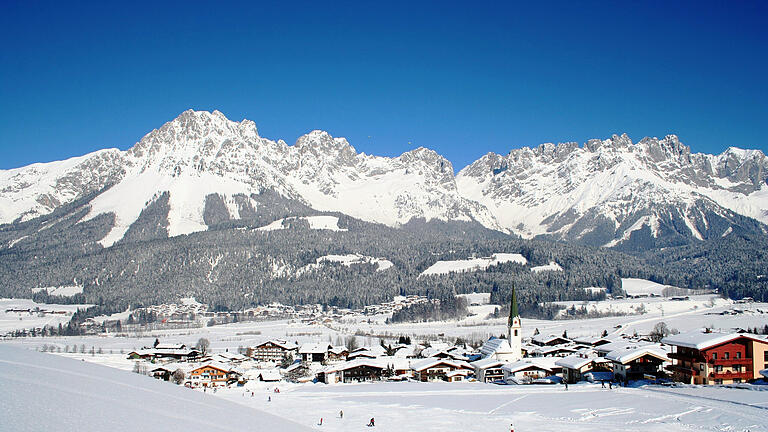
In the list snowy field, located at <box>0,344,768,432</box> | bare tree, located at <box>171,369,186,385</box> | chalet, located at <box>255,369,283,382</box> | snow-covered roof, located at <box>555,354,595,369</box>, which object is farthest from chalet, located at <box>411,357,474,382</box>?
bare tree, located at <box>171,369,186,385</box>

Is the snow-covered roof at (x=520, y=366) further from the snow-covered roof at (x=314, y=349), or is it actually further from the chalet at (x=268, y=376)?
the snow-covered roof at (x=314, y=349)

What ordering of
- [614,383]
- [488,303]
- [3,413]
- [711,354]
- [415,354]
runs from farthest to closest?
1. [488,303]
2. [415,354]
3. [614,383]
4. [711,354]
5. [3,413]

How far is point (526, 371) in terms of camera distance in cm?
6016

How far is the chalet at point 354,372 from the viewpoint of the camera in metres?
64.7

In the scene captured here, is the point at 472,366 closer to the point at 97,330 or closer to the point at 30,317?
the point at 97,330

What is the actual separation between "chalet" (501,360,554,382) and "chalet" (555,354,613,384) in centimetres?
194

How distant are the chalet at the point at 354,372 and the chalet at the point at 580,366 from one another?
17.9 meters

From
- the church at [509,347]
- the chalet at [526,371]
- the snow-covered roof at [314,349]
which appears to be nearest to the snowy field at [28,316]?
the snow-covered roof at [314,349]

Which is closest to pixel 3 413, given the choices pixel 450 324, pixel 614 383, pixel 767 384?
pixel 767 384

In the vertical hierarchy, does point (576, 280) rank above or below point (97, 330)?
above

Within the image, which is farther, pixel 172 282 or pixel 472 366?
pixel 172 282

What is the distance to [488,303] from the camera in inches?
6560

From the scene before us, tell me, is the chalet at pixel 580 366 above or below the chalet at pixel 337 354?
above

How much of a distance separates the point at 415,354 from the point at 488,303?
→ 8861 centimetres
